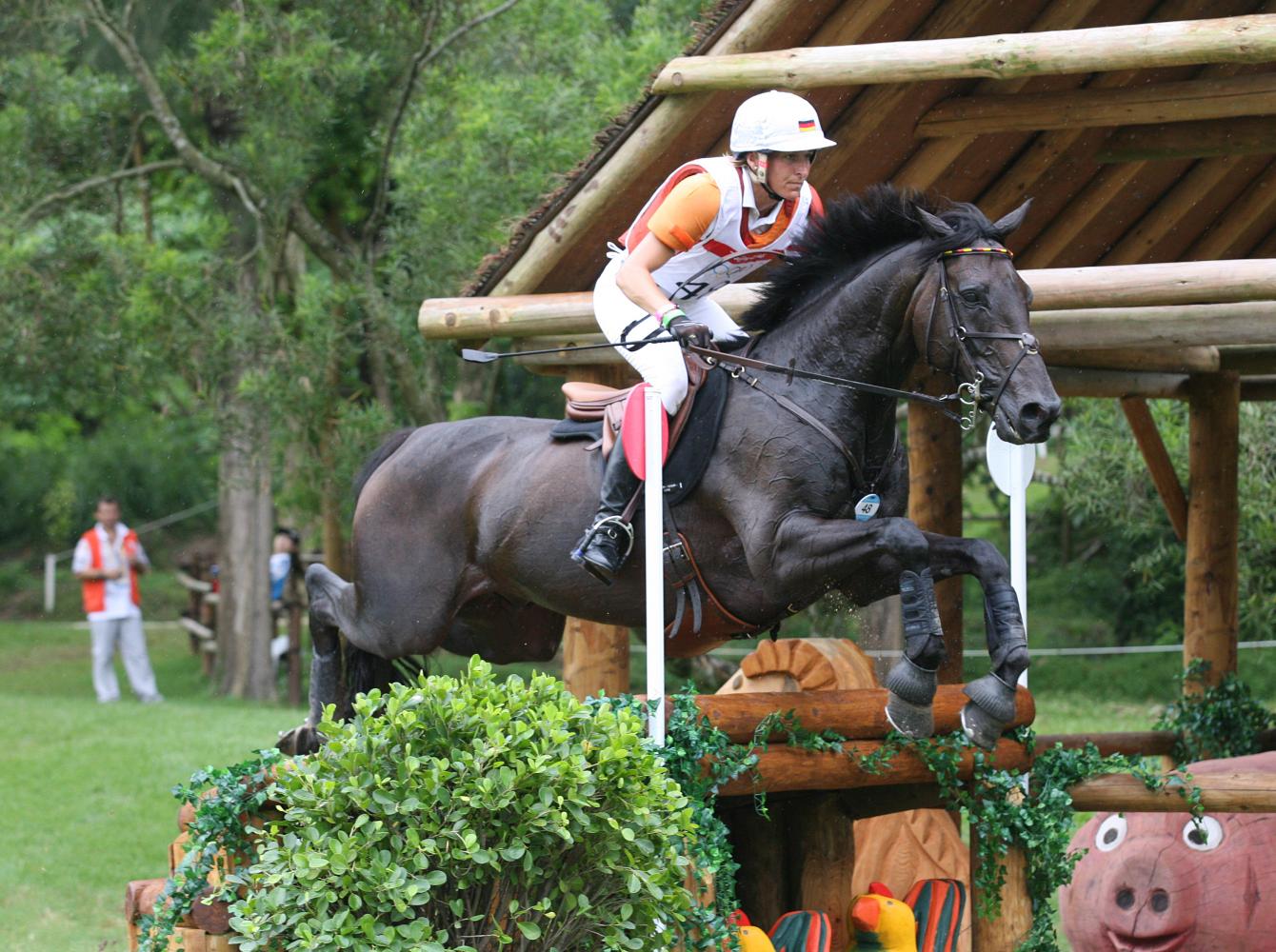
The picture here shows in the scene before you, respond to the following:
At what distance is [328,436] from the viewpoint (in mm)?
11594

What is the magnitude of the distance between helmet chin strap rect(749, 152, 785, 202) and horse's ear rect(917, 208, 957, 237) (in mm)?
446

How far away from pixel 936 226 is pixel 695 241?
697 millimetres

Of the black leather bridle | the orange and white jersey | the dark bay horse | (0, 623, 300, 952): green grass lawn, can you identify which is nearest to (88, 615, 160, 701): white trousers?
(0, 623, 300, 952): green grass lawn

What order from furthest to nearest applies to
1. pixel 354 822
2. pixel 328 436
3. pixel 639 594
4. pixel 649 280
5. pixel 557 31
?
pixel 557 31 → pixel 328 436 → pixel 639 594 → pixel 649 280 → pixel 354 822

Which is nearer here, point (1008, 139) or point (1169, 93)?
point (1169, 93)

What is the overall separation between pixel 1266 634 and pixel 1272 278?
1213cm

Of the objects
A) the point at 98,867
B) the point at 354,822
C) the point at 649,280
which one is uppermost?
the point at 649,280

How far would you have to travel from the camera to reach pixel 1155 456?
8.23m

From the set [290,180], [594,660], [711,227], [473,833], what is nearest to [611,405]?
[711,227]

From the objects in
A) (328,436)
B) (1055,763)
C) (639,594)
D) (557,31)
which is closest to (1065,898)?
(1055,763)

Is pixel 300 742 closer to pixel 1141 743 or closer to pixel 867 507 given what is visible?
pixel 867 507

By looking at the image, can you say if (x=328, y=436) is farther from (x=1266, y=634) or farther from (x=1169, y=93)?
(x=1266, y=634)

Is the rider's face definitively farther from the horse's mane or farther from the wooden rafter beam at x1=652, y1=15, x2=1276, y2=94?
the wooden rafter beam at x1=652, y1=15, x2=1276, y2=94

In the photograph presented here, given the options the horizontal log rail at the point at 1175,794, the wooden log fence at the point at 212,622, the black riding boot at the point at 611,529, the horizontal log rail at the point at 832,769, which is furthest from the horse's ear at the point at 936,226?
the wooden log fence at the point at 212,622
